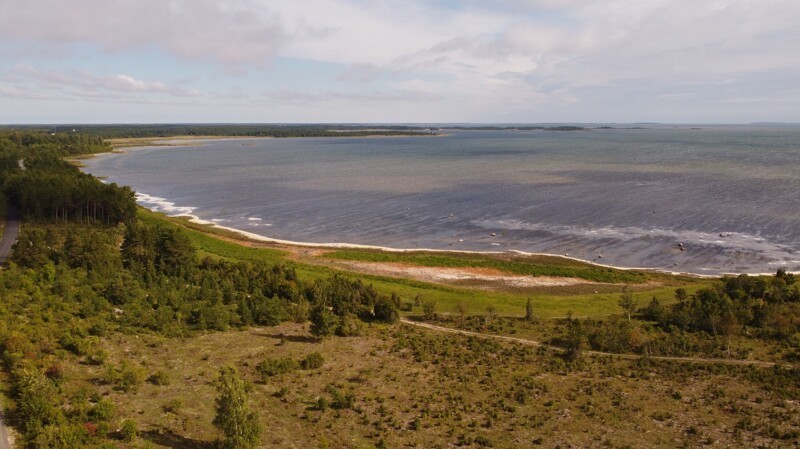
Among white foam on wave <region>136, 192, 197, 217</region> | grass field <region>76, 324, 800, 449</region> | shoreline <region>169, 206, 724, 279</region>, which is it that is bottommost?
grass field <region>76, 324, 800, 449</region>

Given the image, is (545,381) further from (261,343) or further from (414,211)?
(414,211)

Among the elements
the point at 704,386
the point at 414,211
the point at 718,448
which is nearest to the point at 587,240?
the point at 414,211

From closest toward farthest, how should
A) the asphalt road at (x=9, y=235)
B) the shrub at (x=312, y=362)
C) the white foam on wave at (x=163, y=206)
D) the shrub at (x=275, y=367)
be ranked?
1. the shrub at (x=275, y=367)
2. the shrub at (x=312, y=362)
3. the asphalt road at (x=9, y=235)
4. the white foam on wave at (x=163, y=206)

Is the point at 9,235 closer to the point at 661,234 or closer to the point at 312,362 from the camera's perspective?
the point at 312,362

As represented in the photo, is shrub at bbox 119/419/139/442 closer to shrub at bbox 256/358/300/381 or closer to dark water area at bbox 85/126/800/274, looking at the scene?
shrub at bbox 256/358/300/381

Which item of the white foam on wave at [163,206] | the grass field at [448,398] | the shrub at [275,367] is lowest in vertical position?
the grass field at [448,398]

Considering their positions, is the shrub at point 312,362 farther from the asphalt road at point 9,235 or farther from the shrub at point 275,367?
the asphalt road at point 9,235

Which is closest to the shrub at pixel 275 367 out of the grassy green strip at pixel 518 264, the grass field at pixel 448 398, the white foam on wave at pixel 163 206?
the grass field at pixel 448 398

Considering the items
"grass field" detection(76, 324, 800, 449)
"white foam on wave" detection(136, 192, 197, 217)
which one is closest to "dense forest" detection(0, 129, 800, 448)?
"grass field" detection(76, 324, 800, 449)
